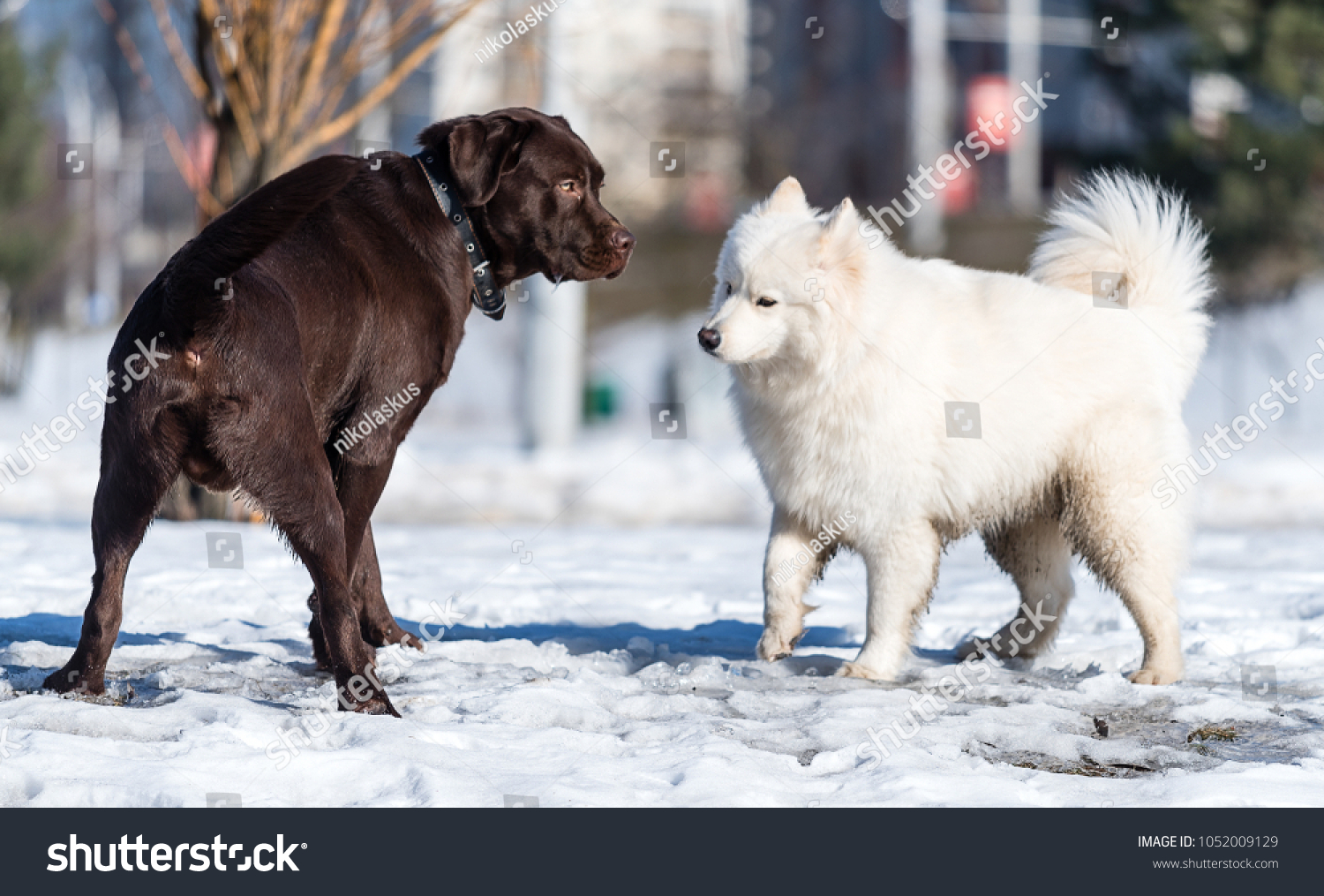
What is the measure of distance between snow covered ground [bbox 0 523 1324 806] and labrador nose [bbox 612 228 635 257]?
145 centimetres

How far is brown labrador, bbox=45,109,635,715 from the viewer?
3.22 meters

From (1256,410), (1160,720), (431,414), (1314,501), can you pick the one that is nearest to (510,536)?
(1160,720)

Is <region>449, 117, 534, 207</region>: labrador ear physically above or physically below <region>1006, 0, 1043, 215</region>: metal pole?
below

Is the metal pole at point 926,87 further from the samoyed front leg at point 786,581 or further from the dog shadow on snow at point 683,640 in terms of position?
the samoyed front leg at point 786,581

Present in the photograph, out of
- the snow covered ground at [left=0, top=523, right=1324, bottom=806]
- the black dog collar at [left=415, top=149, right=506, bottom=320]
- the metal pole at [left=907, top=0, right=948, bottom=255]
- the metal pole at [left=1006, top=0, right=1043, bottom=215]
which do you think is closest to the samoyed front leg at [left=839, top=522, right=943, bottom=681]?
the snow covered ground at [left=0, top=523, right=1324, bottom=806]

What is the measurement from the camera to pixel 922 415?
14.1 feet

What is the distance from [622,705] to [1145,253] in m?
2.62

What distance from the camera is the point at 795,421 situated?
173 inches

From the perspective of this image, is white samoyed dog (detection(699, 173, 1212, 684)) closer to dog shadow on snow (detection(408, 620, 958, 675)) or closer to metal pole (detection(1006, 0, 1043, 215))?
dog shadow on snow (detection(408, 620, 958, 675))

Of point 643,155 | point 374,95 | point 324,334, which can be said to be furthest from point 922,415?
point 643,155

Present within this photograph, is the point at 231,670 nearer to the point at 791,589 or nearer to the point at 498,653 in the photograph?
the point at 498,653

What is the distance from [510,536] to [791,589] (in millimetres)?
4427

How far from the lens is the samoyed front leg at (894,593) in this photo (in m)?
4.26

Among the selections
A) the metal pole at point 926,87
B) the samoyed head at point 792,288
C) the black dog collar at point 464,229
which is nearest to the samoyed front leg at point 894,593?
the samoyed head at point 792,288
